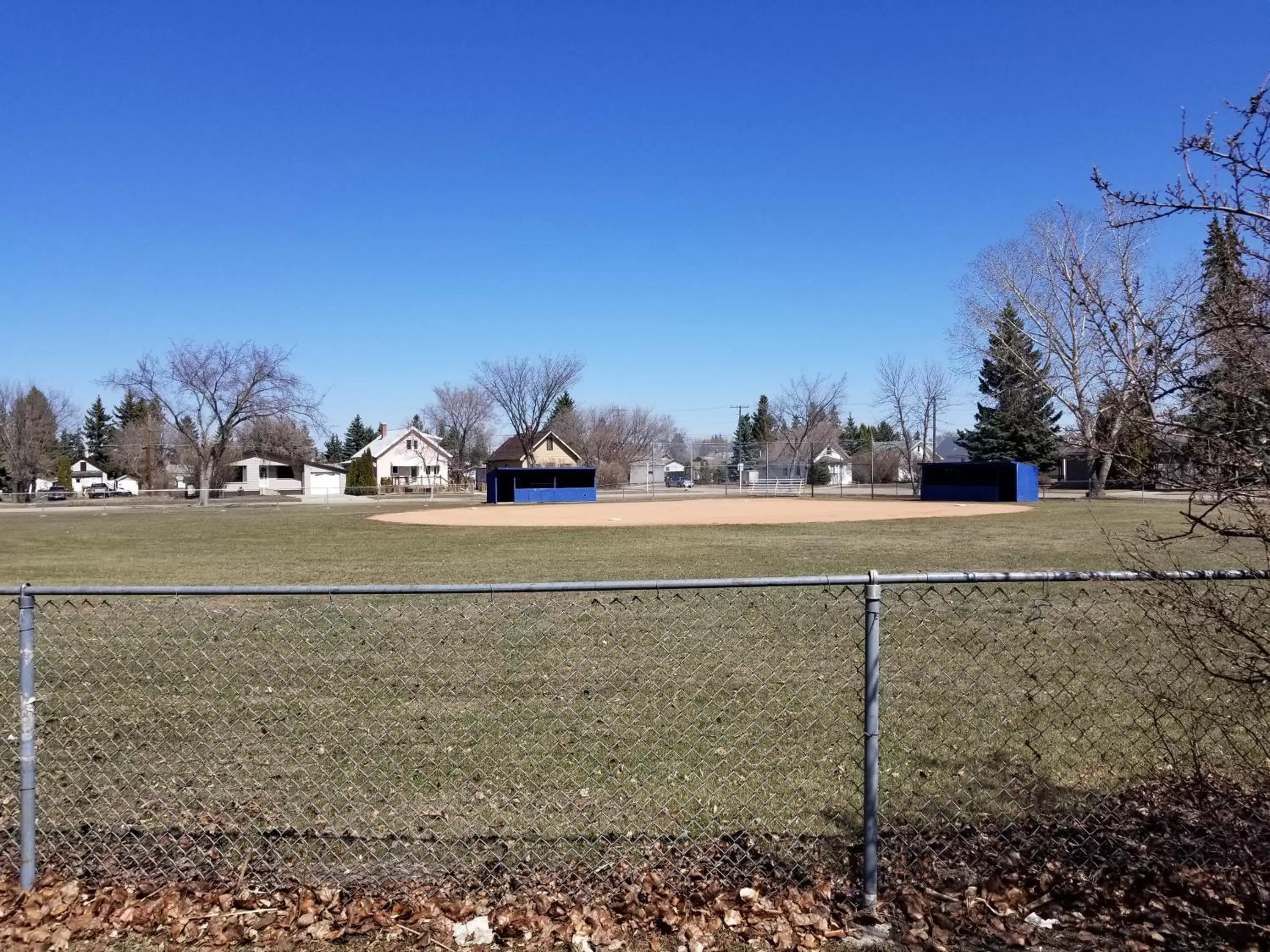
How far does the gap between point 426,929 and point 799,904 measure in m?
1.42

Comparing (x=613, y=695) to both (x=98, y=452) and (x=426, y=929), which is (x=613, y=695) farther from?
(x=98, y=452)

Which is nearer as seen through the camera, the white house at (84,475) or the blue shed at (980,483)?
the blue shed at (980,483)

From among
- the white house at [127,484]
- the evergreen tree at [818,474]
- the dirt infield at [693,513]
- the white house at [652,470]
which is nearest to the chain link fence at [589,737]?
the dirt infield at [693,513]

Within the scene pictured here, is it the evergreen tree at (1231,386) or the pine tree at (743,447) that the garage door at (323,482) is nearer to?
the pine tree at (743,447)

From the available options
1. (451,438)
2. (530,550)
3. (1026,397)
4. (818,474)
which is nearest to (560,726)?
(1026,397)

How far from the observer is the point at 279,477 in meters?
87.9

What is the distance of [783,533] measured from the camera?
24.9m

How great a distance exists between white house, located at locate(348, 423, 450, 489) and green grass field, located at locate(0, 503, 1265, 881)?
270ft

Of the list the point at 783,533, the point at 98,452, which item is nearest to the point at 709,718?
the point at 783,533

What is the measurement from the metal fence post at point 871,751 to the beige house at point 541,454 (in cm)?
8035

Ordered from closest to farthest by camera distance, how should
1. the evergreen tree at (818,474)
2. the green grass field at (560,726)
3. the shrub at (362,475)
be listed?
the green grass field at (560,726) < the shrub at (362,475) < the evergreen tree at (818,474)

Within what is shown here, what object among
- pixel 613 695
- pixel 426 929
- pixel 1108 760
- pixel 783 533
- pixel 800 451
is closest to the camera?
pixel 426 929

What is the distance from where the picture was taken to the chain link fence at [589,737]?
374 centimetres

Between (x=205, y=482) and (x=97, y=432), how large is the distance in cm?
4832
